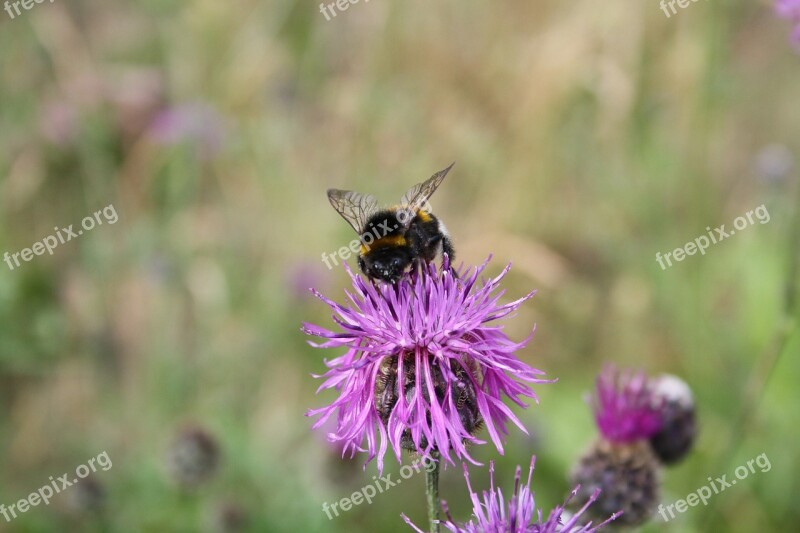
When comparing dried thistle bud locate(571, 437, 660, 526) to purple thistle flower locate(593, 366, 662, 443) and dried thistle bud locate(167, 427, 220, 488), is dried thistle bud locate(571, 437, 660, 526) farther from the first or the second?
dried thistle bud locate(167, 427, 220, 488)

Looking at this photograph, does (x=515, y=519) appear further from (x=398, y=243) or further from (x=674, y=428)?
(x=674, y=428)

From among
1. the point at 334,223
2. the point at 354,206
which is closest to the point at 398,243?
the point at 354,206

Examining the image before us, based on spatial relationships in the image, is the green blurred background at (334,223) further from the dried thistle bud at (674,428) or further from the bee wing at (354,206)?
the bee wing at (354,206)

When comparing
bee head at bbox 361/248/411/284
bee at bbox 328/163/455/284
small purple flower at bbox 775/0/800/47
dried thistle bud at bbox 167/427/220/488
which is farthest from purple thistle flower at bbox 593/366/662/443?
dried thistle bud at bbox 167/427/220/488

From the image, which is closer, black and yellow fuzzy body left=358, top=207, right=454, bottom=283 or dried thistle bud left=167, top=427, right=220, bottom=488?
black and yellow fuzzy body left=358, top=207, right=454, bottom=283

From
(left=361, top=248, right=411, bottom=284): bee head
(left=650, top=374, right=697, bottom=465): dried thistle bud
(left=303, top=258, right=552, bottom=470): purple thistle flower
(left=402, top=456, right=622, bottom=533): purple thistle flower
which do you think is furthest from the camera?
(left=650, top=374, right=697, bottom=465): dried thistle bud

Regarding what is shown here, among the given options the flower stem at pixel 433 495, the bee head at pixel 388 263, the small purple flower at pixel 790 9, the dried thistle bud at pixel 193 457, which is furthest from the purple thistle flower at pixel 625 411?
the dried thistle bud at pixel 193 457
